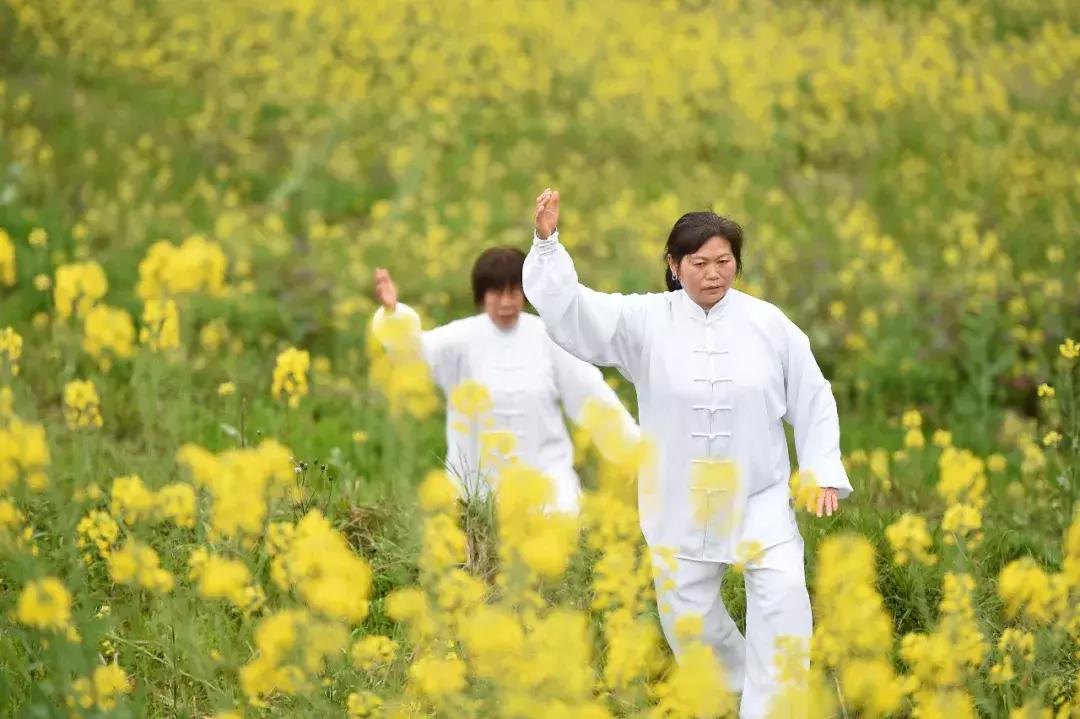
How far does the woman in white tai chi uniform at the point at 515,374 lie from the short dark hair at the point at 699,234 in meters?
1.08

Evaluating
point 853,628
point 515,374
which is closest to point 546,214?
point 853,628

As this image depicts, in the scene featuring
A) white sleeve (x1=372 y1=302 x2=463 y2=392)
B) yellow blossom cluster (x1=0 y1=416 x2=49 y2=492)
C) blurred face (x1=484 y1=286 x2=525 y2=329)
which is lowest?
yellow blossom cluster (x1=0 y1=416 x2=49 y2=492)

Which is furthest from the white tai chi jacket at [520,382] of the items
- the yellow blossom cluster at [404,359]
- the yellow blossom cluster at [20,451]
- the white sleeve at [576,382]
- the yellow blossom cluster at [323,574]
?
the yellow blossom cluster at [20,451]

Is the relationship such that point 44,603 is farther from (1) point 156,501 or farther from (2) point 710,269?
(2) point 710,269

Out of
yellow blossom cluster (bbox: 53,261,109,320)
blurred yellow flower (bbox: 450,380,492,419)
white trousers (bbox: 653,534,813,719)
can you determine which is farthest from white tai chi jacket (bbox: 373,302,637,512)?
yellow blossom cluster (bbox: 53,261,109,320)

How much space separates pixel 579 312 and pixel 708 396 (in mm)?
385

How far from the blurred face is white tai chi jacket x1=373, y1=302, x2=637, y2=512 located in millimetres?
34

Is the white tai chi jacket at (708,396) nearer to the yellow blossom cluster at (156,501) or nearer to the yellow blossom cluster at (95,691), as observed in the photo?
the yellow blossom cluster at (156,501)

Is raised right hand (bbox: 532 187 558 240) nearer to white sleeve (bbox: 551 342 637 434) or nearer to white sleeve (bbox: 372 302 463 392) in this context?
white sleeve (bbox: 372 302 463 392)

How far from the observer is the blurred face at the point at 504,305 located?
4211 mm

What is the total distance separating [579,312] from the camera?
3146 millimetres

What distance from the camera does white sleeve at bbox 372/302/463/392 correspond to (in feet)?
13.0

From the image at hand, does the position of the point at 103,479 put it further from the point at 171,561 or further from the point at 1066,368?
the point at 1066,368

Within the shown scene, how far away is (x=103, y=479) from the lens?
13.7 feet
